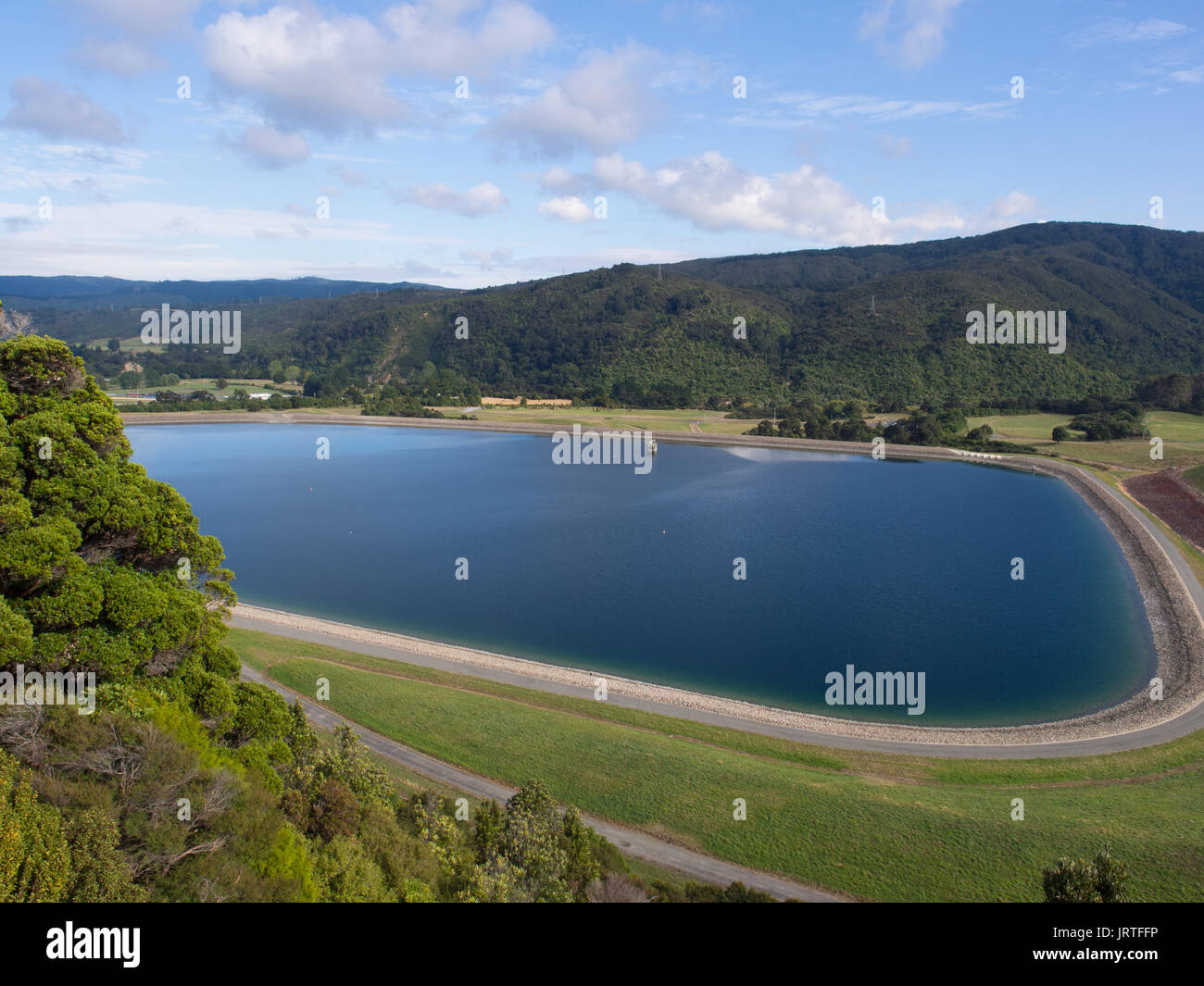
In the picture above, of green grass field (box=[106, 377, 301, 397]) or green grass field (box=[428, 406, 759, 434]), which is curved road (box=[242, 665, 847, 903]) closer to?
green grass field (box=[428, 406, 759, 434])

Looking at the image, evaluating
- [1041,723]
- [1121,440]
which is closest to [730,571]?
[1041,723]

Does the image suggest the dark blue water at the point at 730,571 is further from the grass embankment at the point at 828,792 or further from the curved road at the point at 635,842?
the curved road at the point at 635,842

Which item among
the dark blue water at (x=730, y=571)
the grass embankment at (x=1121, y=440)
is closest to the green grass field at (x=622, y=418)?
the dark blue water at (x=730, y=571)

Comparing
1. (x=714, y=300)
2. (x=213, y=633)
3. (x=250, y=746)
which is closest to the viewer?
(x=250, y=746)

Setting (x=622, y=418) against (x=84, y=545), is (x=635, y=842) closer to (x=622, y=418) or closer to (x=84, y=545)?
(x=84, y=545)

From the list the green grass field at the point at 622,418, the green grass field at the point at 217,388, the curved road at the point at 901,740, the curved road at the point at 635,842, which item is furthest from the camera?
the green grass field at the point at 217,388

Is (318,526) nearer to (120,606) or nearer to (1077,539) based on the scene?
(120,606)

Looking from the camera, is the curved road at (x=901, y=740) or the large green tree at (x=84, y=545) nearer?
the large green tree at (x=84, y=545)
